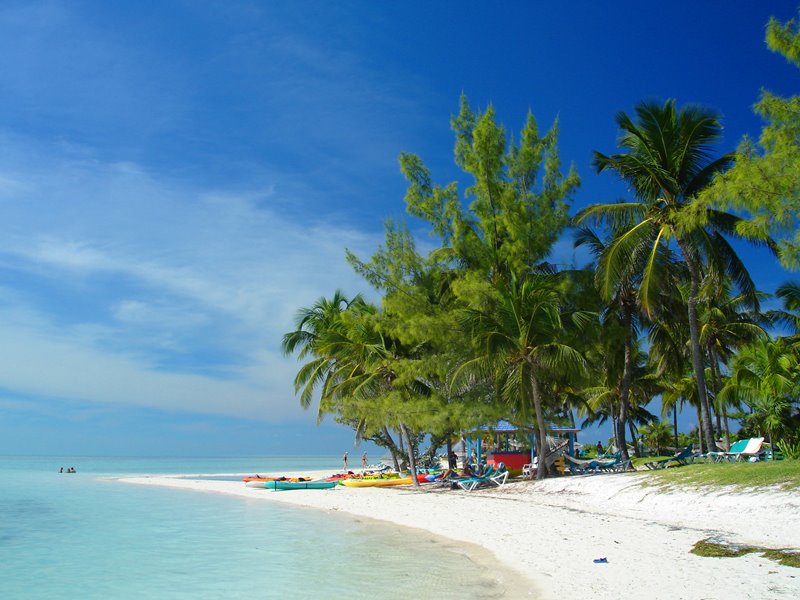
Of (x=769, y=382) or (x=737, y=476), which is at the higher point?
(x=769, y=382)

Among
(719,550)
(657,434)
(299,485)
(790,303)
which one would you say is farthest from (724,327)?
(719,550)

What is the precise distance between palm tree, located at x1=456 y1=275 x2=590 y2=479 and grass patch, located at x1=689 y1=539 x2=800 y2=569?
1016cm

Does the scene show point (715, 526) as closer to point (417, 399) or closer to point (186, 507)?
point (417, 399)

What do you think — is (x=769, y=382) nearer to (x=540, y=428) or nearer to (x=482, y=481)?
(x=540, y=428)

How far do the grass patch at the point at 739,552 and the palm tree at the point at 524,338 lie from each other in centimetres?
1016

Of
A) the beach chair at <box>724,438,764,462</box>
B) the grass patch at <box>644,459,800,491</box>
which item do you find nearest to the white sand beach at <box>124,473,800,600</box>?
the grass patch at <box>644,459,800,491</box>

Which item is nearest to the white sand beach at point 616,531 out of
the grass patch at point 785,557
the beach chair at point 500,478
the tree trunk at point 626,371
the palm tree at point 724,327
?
the grass patch at point 785,557

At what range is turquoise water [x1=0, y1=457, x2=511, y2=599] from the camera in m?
8.46

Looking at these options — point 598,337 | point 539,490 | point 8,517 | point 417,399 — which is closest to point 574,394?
point 598,337

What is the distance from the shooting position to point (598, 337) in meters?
21.9

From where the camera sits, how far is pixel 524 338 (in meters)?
19.2

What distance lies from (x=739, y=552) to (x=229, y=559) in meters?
8.04

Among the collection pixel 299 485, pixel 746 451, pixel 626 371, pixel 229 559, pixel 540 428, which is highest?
pixel 626 371

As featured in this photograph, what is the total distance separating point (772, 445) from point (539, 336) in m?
9.16
